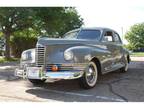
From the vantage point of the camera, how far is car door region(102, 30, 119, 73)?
8.79 metres

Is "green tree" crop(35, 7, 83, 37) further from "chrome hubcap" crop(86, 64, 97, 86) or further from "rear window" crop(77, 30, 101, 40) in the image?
"chrome hubcap" crop(86, 64, 97, 86)

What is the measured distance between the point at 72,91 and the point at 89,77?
2.25 feet

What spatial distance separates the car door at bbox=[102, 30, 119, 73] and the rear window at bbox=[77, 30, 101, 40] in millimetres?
222

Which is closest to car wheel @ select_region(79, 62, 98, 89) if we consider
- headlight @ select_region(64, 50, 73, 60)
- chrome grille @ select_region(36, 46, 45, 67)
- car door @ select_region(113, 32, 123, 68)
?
headlight @ select_region(64, 50, 73, 60)

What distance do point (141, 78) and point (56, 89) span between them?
3.12 metres

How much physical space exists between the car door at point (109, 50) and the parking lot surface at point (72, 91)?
1.56 ft

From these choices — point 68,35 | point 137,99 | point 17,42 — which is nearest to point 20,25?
point 17,42


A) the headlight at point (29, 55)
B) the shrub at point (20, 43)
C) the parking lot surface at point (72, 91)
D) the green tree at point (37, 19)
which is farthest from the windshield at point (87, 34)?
the shrub at point (20, 43)

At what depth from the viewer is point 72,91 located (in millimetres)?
7363

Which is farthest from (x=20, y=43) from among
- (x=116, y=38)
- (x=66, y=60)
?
(x=66, y=60)

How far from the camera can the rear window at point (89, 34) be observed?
879 cm

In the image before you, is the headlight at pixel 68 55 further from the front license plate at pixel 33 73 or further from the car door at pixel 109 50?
the car door at pixel 109 50

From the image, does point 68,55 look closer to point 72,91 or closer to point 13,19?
point 72,91

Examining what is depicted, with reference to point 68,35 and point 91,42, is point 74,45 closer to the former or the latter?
point 91,42
